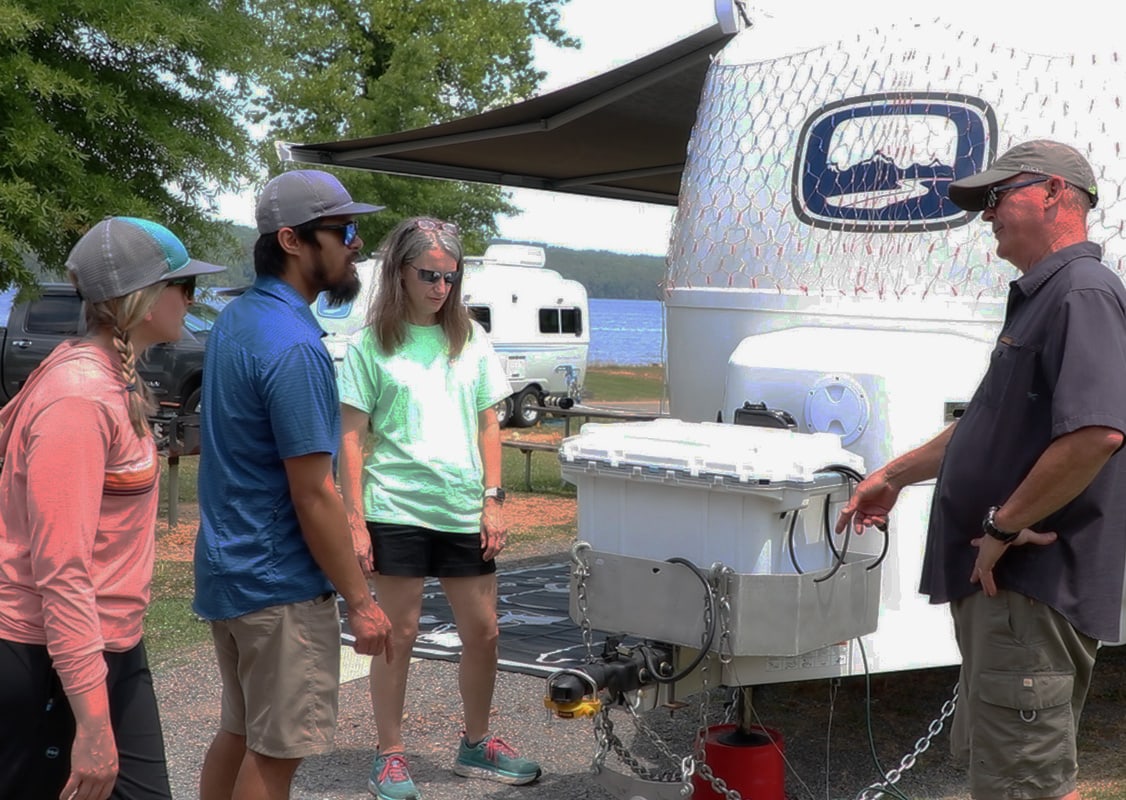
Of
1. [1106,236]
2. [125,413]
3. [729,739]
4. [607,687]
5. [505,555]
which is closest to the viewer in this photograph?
[125,413]

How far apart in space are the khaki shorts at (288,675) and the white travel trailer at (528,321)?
15.1 metres

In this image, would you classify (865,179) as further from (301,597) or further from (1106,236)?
(301,597)

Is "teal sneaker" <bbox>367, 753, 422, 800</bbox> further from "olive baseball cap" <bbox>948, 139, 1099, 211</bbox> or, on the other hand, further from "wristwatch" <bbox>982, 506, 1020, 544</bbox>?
"olive baseball cap" <bbox>948, 139, 1099, 211</bbox>

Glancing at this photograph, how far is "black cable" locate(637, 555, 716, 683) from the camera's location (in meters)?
3.68

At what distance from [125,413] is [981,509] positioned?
6.52 feet

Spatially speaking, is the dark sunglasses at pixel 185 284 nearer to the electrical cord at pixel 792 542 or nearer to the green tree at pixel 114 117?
the electrical cord at pixel 792 542

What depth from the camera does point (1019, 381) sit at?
3.13m

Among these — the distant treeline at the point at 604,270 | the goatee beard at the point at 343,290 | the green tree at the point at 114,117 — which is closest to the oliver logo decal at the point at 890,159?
the goatee beard at the point at 343,290

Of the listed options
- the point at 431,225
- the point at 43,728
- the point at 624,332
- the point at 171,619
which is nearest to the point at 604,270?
the point at 624,332

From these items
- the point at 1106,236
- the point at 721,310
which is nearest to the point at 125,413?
the point at 721,310

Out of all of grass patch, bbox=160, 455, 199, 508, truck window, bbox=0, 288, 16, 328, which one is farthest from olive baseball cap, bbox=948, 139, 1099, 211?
grass patch, bbox=160, 455, 199, 508

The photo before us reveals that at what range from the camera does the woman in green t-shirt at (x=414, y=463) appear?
4.36 m

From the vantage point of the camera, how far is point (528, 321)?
19469 mm

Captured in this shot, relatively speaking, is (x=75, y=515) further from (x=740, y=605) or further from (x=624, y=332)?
(x=624, y=332)
